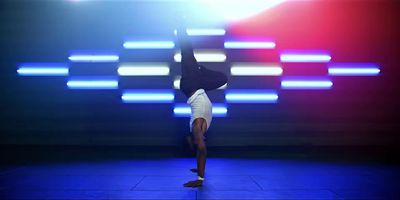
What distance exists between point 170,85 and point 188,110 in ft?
2.07

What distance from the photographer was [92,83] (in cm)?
699

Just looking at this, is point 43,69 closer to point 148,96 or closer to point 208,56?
point 148,96

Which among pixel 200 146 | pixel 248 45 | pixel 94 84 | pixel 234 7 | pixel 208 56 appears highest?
pixel 234 7

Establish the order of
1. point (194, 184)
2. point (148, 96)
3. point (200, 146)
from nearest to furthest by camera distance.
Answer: point (194, 184) → point (200, 146) → point (148, 96)

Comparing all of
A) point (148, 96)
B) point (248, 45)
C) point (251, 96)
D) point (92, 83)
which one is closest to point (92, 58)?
point (92, 83)

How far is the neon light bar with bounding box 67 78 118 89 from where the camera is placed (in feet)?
22.9

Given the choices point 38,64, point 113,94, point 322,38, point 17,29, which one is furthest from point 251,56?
point 17,29

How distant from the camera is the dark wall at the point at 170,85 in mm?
6996

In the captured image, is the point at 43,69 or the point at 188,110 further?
the point at 43,69

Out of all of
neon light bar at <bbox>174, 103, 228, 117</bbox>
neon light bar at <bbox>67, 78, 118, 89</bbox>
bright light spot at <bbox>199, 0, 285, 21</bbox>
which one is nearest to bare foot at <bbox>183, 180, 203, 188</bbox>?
neon light bar at <bbox>174, 103, 228, 117</bbox>

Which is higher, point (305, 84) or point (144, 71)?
point (144, 71)

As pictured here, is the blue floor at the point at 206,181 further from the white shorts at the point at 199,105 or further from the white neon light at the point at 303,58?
the white neon light at the point at 303,58

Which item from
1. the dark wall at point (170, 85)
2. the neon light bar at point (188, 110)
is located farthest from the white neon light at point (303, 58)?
the neon light bar at point (188, 110)

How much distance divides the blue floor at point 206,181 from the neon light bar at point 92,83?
1.87 meters
